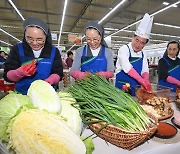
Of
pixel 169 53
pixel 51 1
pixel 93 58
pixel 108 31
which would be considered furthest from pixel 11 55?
pixel 108 31

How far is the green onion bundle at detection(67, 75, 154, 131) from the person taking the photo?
780 millimetres

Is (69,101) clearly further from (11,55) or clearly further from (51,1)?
(51,1)

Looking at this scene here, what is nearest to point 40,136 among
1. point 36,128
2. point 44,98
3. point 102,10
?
point 36,128

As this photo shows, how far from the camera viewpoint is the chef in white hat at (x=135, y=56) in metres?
1.94

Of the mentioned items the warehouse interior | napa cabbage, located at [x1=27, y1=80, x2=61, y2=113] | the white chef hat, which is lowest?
napa cabbage, located at [x1=27, y1=80, x2=61, y2=113]

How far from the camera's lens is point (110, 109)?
2.66 ft

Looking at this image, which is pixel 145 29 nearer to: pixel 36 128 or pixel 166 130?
pixel 166 130

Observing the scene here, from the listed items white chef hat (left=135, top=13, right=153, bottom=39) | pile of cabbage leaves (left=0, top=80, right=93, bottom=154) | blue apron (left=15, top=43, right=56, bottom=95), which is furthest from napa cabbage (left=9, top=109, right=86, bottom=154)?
white chef hat (left=135, top=13, right=153, bottom=39)

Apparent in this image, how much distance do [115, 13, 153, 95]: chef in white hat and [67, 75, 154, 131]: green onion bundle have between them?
100 cm

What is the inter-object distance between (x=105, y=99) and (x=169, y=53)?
7.47 ft

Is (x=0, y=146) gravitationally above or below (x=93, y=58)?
below

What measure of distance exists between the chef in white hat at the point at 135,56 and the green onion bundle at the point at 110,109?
39.5 inches

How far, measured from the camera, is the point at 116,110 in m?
0.81

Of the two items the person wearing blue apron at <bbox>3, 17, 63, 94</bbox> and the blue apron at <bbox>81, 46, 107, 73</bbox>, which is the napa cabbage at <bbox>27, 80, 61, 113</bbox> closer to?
→ the person wearing blue apron at <bbox>3, 17, 63, 94</bbox>
